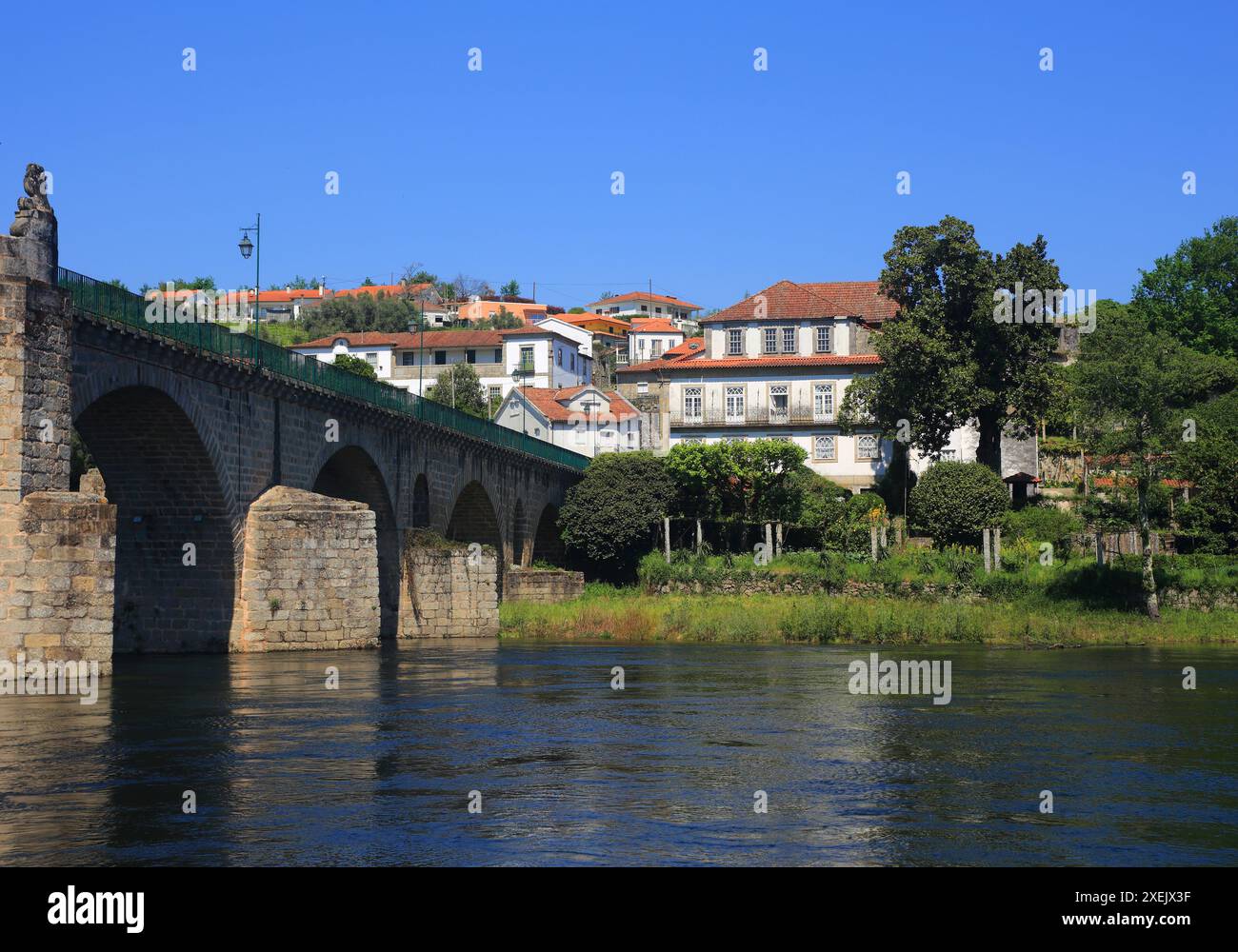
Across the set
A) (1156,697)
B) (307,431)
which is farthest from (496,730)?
(307,431)

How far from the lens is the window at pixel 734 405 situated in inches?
3312

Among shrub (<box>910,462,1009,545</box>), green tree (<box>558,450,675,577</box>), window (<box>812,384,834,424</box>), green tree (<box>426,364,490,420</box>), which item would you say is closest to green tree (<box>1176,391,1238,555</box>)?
shrub (<box>910,462,1009,545</box>)

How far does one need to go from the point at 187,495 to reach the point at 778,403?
49181 mm

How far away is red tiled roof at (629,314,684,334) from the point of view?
541 feet

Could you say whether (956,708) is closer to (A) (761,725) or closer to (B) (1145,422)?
(A) (761,725)

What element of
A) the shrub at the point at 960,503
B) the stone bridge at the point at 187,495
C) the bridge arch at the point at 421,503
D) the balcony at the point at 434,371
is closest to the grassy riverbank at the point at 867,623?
the stone bridge at the point at 187,495

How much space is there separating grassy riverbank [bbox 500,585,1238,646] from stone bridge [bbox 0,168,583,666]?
3746mm

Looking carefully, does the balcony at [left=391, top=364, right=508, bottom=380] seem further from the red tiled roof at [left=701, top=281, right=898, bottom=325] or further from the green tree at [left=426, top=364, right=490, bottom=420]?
the red tiled roof at [left=701, top=281, right=898, bottom=325]

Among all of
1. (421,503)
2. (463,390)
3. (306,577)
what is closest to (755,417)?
(421,503)

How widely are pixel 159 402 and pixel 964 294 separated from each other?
4186 cm

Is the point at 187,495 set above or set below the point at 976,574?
above

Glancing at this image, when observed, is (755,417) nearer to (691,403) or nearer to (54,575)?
(691,403)

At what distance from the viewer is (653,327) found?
561ft

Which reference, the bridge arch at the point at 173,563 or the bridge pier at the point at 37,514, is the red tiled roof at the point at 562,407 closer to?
the bridge arch at the point at 173,563
